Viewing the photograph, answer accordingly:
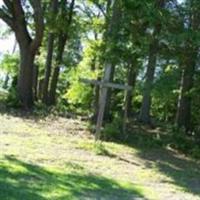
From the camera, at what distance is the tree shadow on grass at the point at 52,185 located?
7.88m

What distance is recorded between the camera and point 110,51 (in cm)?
1582

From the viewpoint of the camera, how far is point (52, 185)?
28.2 ft

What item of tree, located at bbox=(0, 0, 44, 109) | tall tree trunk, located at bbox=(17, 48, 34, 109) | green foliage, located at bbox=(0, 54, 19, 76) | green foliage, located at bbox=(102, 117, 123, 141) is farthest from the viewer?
green foliage, located at bbox=(0, 54, 19, 76)

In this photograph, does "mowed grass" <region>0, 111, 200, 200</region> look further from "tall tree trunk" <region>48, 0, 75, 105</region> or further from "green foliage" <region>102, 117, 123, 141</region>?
"tall tree trunk" <region>48, 0, 75, 105</region>

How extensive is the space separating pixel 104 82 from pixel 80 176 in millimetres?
5625

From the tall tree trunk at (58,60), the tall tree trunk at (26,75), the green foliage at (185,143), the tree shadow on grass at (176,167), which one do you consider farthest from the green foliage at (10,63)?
the tree shadow on grass at (176,167)

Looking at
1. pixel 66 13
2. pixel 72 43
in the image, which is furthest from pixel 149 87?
pixel 72 43

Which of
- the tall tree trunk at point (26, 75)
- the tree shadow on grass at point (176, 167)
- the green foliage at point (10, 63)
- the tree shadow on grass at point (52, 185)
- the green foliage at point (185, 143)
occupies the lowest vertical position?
the tree shadow on grass at point (52, 185)

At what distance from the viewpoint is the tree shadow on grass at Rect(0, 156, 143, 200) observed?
7875 millimetres

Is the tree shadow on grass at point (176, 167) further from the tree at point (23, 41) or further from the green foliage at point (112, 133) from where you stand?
the tree at point (23, 41)

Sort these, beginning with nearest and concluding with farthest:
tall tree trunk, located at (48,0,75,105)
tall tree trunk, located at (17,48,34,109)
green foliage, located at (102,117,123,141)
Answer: green foliage, located at (102,117,123,141)
tall tree trunk, located at (17,48,34,109)
tall tree trunk, located at (48,0,75,105)

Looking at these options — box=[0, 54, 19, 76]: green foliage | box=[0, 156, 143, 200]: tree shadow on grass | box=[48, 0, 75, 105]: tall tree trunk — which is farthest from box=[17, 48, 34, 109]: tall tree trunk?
box=[0, 54, 19, 76]: green foliage

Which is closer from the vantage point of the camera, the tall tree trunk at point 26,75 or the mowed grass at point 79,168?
the mowed grass at point 79,168

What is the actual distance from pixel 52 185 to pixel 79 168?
91.7 inches
